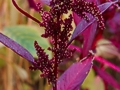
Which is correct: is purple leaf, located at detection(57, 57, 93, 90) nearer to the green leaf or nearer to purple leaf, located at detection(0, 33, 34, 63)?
purple leaf, located at detection(0, 33, 34, 63)

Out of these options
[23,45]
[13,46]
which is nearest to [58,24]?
[13,46]

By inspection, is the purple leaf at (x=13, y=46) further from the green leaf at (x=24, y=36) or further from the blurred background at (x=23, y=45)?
the green leaf at (x=24, y=36)

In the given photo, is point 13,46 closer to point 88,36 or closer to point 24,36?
point 88,36

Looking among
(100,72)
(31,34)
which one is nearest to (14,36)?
(31,34)

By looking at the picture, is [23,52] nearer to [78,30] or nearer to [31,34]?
[78,30]

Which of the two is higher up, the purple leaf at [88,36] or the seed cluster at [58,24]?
the seed cluster at [58,24]

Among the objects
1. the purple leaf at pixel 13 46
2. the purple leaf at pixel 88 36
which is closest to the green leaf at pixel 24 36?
the purple leaf at pixel 88 36
